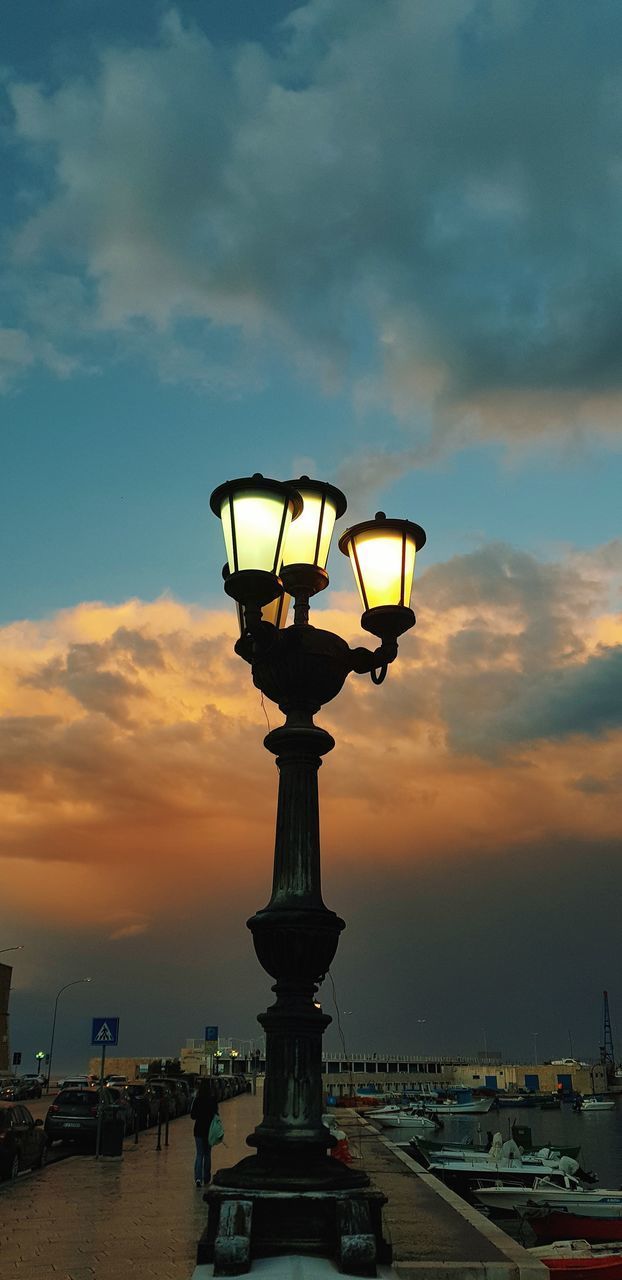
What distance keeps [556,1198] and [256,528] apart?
23760mm

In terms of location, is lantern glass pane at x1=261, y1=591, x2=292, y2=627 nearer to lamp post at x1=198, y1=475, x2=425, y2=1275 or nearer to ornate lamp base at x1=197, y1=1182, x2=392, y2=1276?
lamp post at x1=198, y1=475, x2=425, y2=1275

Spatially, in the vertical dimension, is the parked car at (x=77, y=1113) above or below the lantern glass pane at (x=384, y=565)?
below

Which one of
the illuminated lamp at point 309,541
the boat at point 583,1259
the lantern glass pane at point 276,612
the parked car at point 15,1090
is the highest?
the illuminated lamp at point 309,541

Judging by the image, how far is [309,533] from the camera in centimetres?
629

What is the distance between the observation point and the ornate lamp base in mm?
4457

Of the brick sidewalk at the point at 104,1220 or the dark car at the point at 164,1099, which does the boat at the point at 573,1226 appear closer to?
the brick sidewalk at the point at 104,1220

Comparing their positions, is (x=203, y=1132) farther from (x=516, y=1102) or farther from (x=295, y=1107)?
(x=516, y=1102)

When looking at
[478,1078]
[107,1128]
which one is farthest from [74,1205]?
[478,1078]

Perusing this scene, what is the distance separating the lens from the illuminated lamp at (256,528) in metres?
5.46

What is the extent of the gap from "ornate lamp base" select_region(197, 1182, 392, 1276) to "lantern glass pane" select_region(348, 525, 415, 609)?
10.9 ft

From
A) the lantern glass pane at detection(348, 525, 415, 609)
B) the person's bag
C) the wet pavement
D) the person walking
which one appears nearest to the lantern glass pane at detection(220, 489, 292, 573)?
the lantern glass pane at detection(348, 525, 415, 609)

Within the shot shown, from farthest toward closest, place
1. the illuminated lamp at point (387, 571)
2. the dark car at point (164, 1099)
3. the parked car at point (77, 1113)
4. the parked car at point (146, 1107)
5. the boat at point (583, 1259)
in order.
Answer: the parked car at point (146, 1107) < the dark car at point (164, 1099) < the parked car at point (77, 1113) < the boat at point (583, 1259) < the illuminated lamp at point (387, 571)

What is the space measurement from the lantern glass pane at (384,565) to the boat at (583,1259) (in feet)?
40.8

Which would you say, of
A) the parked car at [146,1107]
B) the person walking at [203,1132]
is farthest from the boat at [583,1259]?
the parked car at [146,1107]
